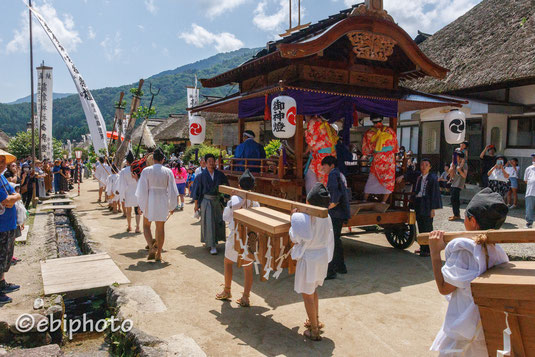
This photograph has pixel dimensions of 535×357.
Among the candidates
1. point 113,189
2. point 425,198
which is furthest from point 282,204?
point 113,189

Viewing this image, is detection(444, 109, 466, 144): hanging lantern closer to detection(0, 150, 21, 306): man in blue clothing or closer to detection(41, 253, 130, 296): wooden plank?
detection(41, 253, 130, 296): wooden plank

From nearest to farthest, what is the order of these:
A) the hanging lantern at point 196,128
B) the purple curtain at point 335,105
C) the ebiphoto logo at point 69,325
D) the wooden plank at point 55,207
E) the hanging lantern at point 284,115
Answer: the ebiphoto logo at point 69,325 < the hanging lantern at point 284,115 < the purple curtain at point 335,105 < the hanging lantern at point 196,128 < the wooden plank at point 55,207

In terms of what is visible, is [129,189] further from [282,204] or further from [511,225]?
[511,225]

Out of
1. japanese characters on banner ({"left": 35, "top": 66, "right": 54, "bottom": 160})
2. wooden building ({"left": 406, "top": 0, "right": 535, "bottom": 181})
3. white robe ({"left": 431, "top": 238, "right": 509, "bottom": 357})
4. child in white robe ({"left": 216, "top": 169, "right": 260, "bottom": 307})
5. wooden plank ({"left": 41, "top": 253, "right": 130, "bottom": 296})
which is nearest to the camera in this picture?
white robe ({"left": 431, "top": 238, "right": 509, "bottom": 357})

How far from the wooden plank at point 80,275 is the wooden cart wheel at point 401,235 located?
5.41 meters

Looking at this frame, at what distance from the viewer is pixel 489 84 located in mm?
11703

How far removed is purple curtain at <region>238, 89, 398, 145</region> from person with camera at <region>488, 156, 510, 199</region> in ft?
12.4

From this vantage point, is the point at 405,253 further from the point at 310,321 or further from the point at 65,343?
the point at 65,343

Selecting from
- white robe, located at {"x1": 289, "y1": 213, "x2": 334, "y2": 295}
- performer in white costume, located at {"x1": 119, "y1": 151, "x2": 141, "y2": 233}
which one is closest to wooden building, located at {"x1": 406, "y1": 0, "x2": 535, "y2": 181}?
white robe, located at {"x1": 289, "y1": 213, "x2": 334, "y2": 295}

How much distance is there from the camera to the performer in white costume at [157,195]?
674cm

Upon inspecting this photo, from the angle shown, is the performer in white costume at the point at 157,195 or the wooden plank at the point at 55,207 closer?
the performer in white costume at the point at 157,195

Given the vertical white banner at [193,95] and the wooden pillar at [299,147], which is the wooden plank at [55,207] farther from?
the vertical white banner at [193,95]

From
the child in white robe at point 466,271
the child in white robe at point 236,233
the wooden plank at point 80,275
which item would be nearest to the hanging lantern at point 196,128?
the wooden plank at point 80,275

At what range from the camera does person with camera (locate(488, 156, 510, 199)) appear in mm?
9797
